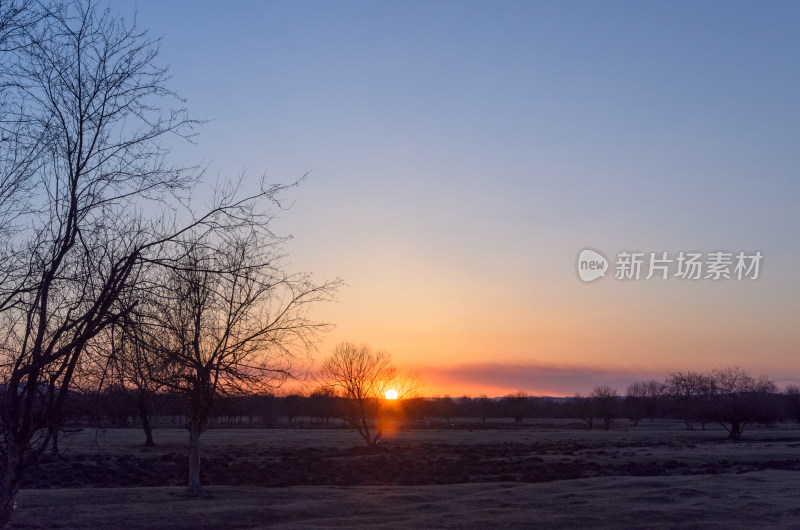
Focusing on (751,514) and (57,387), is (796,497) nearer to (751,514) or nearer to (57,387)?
(751,514)

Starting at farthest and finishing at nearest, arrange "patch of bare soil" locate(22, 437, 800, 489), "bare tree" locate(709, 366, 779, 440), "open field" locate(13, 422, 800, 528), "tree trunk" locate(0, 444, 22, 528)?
"bare tree" locate(709, 366, 779, 440) → "patch of bare soil" locate(22, 437, 800, 489) → "open field" locate(13, 422, 800, 528) → "tree trunk" locate(0, 444, 22, 528)

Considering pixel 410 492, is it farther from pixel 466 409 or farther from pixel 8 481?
pixel 466 409

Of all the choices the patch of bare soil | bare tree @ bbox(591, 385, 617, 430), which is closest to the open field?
the patch of bare soil

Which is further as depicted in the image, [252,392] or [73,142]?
[252,392]

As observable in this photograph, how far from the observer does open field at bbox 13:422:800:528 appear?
1817 centimetres

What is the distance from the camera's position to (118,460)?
40.9 metres

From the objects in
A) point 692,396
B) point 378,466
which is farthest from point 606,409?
point 378,466

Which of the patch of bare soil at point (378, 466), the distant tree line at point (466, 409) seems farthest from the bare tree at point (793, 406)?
the patch of bare soil at point (378, 466)

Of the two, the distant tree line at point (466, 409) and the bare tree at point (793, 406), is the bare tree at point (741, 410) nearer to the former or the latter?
the distant tree line at point (466, 409)

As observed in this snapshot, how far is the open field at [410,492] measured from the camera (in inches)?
715

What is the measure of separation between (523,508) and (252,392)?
10.0 meters

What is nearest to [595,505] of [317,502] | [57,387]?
[317,502]

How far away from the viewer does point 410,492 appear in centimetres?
2544

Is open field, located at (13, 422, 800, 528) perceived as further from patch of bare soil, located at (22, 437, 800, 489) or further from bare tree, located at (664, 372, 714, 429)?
bare tree, located at (664, 372, 714, 429)
